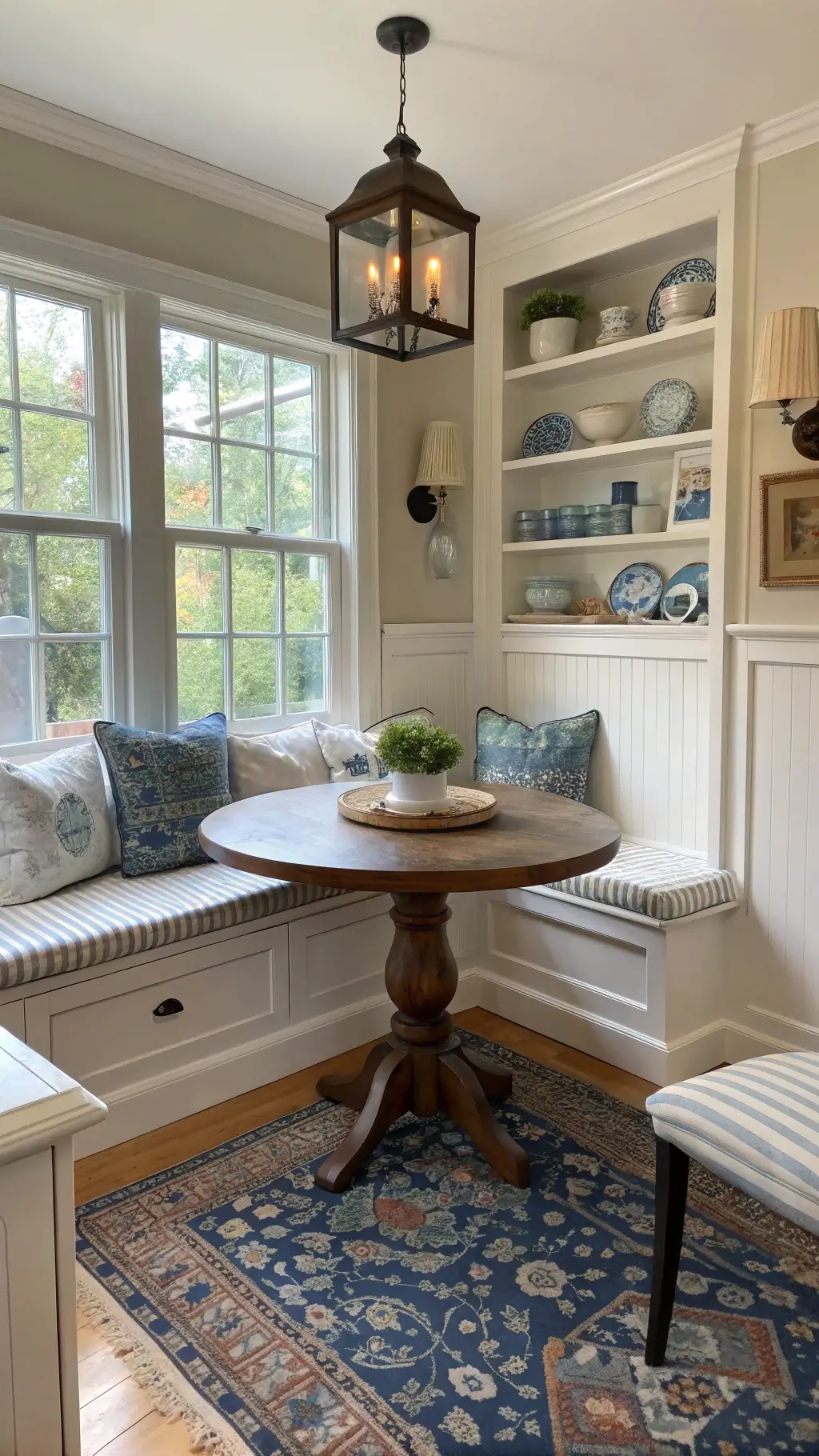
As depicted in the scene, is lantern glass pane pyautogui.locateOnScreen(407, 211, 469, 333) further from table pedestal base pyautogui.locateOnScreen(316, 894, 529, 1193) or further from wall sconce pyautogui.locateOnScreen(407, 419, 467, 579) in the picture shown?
wall sconce pyautogui.locateOnScreen(407, 419, 467, 579)

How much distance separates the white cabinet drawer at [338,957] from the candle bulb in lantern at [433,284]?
1.62m

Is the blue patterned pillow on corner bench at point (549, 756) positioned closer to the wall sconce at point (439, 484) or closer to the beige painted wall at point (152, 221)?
the wall sconce at point (439, 484)

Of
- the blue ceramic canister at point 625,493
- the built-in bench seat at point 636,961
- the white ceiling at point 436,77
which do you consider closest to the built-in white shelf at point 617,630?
the blue ceramic canister at point 625,493

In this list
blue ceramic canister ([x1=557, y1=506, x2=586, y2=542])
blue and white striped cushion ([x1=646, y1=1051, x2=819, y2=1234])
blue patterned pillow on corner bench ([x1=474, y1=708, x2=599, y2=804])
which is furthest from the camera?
blue ceramic canister ([x1=557, y1=506, x2=586, y2=542])

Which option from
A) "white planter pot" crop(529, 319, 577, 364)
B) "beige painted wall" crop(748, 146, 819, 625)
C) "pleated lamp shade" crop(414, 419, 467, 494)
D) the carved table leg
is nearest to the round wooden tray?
the carved table leg

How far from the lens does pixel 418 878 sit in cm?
180

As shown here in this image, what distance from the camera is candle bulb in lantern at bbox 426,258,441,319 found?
1827 mm

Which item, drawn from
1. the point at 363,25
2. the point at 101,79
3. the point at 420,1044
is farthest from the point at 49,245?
the point at 420,1044

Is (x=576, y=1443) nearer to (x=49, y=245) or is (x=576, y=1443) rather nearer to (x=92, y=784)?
(x=92, y=784)

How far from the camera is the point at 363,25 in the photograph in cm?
211

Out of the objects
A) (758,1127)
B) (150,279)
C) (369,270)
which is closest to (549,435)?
(150,279)

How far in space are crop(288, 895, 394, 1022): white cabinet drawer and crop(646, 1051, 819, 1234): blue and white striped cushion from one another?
4.15 ft

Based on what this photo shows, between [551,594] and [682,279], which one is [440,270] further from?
[551,594]

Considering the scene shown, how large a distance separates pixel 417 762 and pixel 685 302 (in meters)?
1.74
